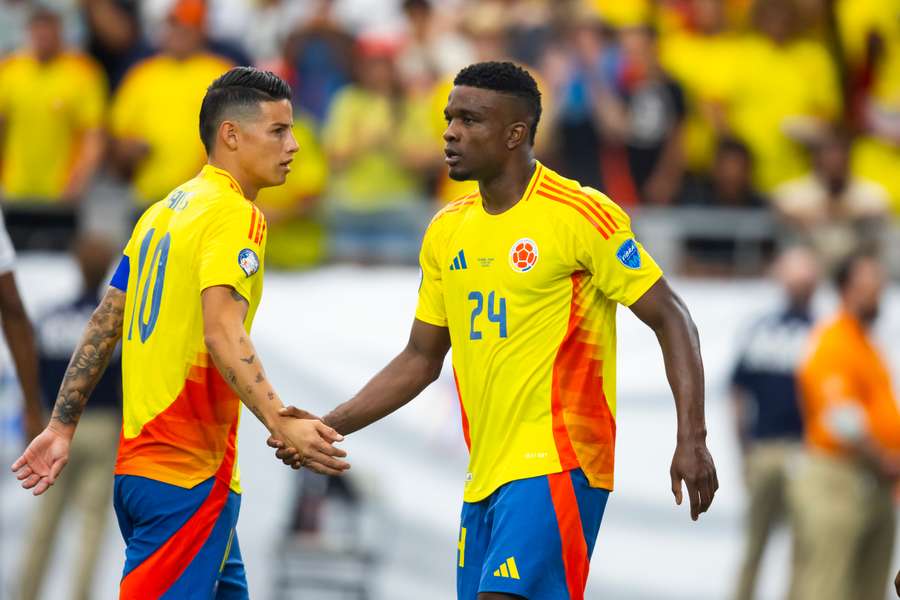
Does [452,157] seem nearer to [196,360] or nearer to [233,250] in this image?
[233,250]

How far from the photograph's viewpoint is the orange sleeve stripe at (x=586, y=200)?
6.39 metres

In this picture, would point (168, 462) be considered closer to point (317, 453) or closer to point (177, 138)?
point (317, 453)

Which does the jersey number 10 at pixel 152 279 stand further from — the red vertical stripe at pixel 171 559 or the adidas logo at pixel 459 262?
the adidas logo at pixel 459 262

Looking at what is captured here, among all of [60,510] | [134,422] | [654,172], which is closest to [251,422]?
[60,510]

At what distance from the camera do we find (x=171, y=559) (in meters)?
6.17

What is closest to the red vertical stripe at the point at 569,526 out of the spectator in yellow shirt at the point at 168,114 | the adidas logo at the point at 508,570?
the adidas logo at the point at 508,570

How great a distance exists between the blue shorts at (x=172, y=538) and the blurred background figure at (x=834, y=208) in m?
6.79

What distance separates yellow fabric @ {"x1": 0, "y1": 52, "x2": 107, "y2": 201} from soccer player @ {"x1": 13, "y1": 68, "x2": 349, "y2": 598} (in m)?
6.37

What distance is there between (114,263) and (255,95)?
19.0 feet

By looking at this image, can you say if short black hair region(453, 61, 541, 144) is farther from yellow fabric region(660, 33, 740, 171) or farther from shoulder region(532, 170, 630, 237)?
yellow fabric region(660, 33, 740, 171)

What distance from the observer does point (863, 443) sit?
1127cm

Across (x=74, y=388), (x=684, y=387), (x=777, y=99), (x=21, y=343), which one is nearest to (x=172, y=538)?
(x=74, y=388)

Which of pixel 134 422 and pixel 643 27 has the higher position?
pixel 643 27

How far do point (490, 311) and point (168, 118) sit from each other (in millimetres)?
6288
